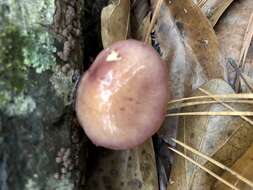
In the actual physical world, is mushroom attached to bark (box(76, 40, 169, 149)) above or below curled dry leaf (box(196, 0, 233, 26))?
below

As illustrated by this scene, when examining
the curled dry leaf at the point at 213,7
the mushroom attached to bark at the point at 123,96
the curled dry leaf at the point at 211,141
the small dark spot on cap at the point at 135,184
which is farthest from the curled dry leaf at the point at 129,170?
the curled dry leaf at the point at 213,7

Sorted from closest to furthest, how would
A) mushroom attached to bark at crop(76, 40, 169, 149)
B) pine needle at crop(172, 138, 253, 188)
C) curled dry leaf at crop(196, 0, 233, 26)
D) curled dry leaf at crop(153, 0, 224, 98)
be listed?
mushroom attached to bark at crop(76, 40, 169, 149) → pine needle at crop(172, 138, 253, 188) → curled dry leaf at crop(153, 0, 224, 98) → curled dry leaf at crop(196, 0, 233, 26)

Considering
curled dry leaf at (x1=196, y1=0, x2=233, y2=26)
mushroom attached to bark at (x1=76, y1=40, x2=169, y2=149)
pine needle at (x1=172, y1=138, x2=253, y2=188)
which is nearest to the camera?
mushroom attached to bark at (x1=76, y1=40, x2=169, y2=149)

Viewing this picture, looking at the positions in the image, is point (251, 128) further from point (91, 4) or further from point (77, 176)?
point (91, 4)

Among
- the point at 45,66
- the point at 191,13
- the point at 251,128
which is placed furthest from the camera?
the point at 191,13

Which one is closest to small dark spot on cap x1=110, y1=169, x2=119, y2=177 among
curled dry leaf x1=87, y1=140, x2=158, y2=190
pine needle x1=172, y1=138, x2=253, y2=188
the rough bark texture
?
curled dry leaf x1=87, y1=140, x2=158, y2=190

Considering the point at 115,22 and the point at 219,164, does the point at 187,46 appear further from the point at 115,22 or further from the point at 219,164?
the point at 219,164

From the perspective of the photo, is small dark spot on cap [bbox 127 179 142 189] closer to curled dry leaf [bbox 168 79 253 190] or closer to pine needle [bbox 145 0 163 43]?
curled dry leaf [bbox 168 79 253 190]

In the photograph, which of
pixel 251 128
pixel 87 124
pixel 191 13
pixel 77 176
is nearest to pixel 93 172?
pixel 77 176
